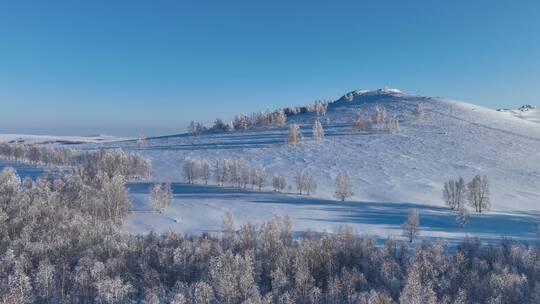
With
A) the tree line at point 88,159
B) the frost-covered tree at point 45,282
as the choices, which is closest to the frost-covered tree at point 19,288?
the frost-covered tree at point 45,282

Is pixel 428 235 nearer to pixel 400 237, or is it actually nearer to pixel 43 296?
pixel 400 237

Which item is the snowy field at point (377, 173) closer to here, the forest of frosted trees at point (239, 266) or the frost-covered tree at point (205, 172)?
the frost-covered tree at point (205, 172)

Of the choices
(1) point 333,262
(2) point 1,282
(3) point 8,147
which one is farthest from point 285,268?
(3) point 8,147

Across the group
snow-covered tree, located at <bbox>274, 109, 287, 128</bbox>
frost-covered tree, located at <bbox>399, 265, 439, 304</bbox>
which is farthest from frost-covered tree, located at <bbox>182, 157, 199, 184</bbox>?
snow-covered tree, located at <bbox>274, 109, 287, 128</bbox>

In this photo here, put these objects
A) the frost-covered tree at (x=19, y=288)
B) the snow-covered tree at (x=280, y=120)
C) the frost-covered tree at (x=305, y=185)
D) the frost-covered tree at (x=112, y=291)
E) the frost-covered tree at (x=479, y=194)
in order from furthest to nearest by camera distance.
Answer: the snow-covered tree at (x=280, y=120)
the frost-covered tree at (x=305, y=185)
the frost-covered tree at (x=479, y=194)
the frost-covered tree at (x=112, y=291)
the frost-covered tree at (x=19, y=288)

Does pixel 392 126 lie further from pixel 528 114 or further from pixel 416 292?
pixel 528 114

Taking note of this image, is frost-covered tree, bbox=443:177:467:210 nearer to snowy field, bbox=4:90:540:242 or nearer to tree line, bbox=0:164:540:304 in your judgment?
snowy field, bbox=4:90:540:242
